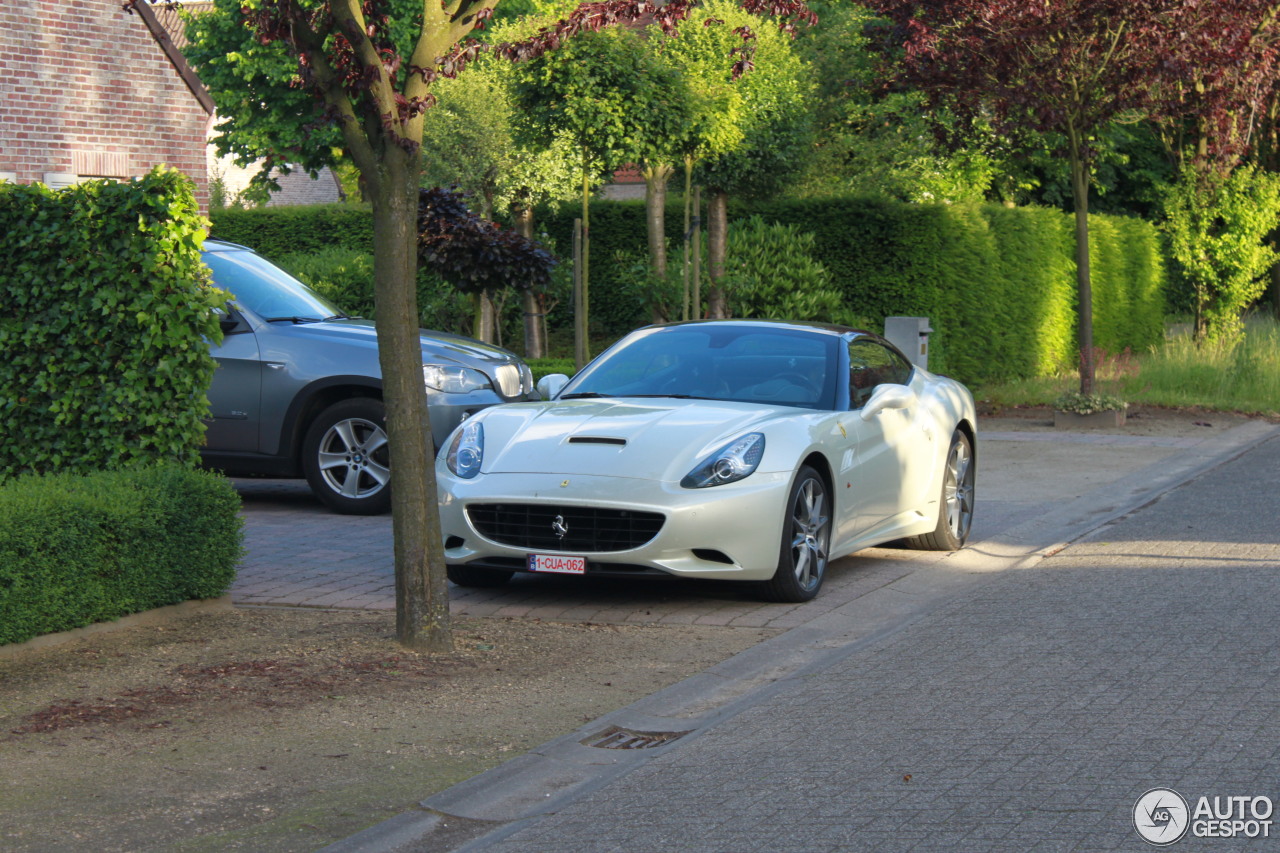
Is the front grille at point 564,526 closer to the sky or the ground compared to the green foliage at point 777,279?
closer to the ground

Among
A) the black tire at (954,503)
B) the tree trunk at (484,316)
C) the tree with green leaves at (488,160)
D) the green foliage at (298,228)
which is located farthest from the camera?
the green foliage at (298,228)

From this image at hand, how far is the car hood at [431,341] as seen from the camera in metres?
11.2

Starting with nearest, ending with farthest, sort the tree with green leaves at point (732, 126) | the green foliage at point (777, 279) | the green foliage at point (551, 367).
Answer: the green foliage at point (551, 367), the tree with green leaves at point (732, 126), the green foliage at point (777, 279)

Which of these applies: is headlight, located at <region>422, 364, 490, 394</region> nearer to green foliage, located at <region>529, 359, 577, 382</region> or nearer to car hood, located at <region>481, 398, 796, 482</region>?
car hood, located at <region>481, 398, 796, 482</region>

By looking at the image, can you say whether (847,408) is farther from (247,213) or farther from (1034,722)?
(247,213)

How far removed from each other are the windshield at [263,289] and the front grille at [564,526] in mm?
4238

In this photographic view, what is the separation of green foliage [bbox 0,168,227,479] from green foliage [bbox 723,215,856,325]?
11981 mm

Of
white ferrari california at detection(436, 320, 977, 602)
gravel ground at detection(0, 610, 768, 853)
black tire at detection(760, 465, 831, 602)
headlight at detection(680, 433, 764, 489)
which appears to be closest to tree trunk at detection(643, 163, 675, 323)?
white ferrari california at detection(436, 320, 977, 602)

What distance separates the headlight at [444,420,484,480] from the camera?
26.8ft

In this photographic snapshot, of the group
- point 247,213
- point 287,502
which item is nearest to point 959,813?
point 287,502

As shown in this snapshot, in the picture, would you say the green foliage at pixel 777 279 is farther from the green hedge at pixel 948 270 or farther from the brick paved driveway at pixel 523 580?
the brick paved driveway at pixel 523 580

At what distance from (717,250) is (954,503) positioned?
10283 millimetres

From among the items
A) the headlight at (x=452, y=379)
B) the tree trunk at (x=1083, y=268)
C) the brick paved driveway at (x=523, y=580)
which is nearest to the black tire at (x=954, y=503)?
the brick paved driveway at (x=523, y=580)

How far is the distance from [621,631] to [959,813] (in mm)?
3032
